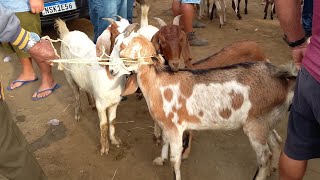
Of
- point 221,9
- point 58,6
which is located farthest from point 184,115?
point 221,9

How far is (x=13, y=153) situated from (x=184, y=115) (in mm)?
1322

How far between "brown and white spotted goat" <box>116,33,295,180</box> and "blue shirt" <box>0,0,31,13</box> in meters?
2.19

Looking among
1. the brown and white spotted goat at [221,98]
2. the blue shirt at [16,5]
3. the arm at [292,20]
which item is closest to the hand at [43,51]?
the brown and white spotted goat at [221,98]

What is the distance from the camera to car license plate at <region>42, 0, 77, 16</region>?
19.7 feet

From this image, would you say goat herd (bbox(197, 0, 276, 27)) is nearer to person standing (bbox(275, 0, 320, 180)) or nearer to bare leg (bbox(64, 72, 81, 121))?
bare leg (bbox(64, 72, 81, 121))

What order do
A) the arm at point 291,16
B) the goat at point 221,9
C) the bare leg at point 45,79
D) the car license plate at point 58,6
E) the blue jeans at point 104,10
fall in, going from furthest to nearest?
1. the goat at point 221,9
2. the car license plate at point 58,6
3. the bare leg at point 45,79
4. the blue jeans at point 104,10
5. the arm at point 291,16

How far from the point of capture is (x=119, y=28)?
3680mm

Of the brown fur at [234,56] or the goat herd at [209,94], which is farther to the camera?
the brown fur at [234,56]

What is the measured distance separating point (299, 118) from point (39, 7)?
11.1 feet

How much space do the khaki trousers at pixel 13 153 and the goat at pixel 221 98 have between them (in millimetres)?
1044

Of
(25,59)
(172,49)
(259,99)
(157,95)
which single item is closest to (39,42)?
(157,95)

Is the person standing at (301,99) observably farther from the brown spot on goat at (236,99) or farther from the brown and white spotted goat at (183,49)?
the brown and white spotted goat at (183,49)

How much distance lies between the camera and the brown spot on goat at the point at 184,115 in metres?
3.01

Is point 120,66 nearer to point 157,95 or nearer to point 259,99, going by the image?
point 157,95
